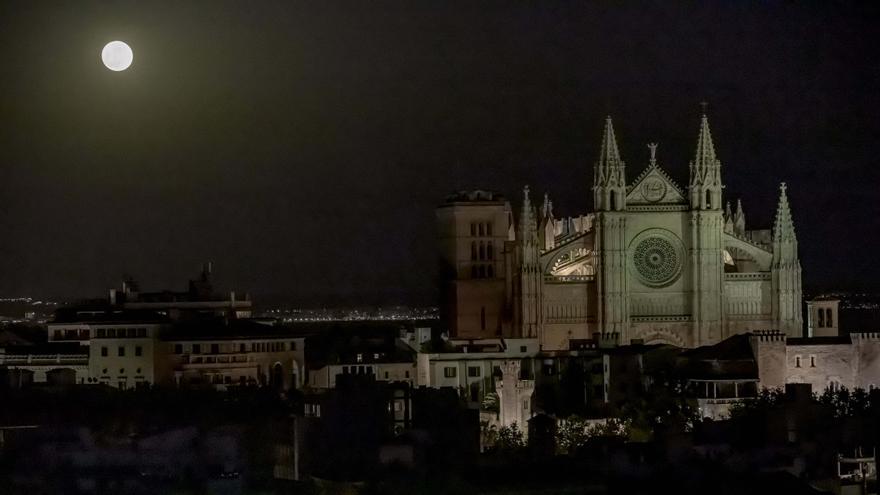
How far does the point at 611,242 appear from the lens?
72125 millimetres

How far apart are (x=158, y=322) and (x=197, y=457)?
60.2 ft

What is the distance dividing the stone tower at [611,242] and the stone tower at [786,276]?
4.59 m

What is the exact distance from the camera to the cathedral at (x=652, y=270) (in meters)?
72.0

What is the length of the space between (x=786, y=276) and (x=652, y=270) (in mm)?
4034

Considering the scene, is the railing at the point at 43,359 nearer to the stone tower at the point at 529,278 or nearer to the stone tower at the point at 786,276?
the stone tower at the point at 529,278

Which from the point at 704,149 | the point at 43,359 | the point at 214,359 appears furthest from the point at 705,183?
the point at 43,359

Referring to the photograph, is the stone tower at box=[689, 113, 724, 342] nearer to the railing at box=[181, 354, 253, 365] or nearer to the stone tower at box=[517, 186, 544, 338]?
the stone tower at box=[517, 186, 544, 338]

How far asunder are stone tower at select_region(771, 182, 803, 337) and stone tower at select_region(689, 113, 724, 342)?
5.69ft

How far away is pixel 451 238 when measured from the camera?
256ft

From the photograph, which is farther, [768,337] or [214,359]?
[214,359]

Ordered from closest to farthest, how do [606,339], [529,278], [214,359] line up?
[214,359] → [606,339] → [529,278]

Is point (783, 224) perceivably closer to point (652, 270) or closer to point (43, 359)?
point (652, 270)

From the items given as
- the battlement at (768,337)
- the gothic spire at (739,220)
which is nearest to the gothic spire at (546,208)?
the gothic spire at (739,220)

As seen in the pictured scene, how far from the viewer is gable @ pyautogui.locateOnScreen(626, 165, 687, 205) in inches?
2867
